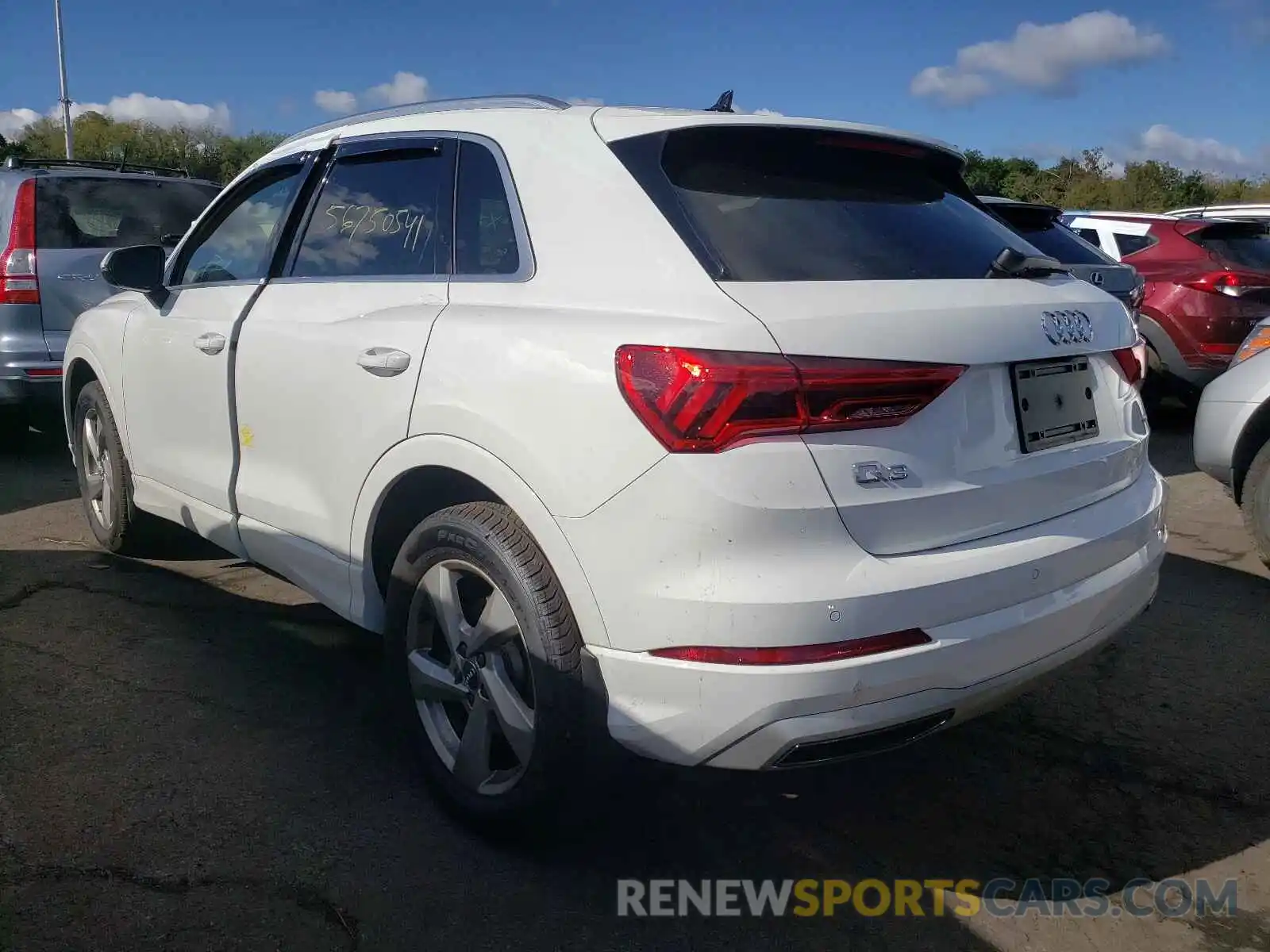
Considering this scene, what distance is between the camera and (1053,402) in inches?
103

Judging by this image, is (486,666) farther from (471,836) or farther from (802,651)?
(802,651)

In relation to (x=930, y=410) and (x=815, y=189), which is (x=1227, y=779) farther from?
(x=815, y=189)

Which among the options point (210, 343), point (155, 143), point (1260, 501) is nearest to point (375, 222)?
point (210, 343)

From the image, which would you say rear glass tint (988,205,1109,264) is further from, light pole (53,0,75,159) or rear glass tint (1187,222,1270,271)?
light pole (53,0,75,159)

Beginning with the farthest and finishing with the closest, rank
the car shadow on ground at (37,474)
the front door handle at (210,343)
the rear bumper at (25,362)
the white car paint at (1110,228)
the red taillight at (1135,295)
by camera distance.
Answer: the white car paint at (1110,228)
the red taillight at (1135,295)
the rear bumper at (25,362)
the car shadow on ground at (37,474)
the front door handle at (210,343)

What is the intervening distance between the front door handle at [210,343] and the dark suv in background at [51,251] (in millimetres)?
3469

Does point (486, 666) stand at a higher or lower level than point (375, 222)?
lower

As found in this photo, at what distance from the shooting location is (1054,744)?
338cm

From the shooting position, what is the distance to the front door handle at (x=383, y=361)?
2844mm

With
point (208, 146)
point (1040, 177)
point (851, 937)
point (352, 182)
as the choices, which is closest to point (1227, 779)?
point (851, 937)

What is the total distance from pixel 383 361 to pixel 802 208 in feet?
3.80

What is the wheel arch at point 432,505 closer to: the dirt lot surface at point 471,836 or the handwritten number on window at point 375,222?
the dirt lot surface at point 471,836

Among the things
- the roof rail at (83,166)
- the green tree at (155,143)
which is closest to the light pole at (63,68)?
the green tree at (155,143)

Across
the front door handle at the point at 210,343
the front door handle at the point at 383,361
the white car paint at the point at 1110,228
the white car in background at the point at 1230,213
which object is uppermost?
the white car in background at the point at 1230,213
